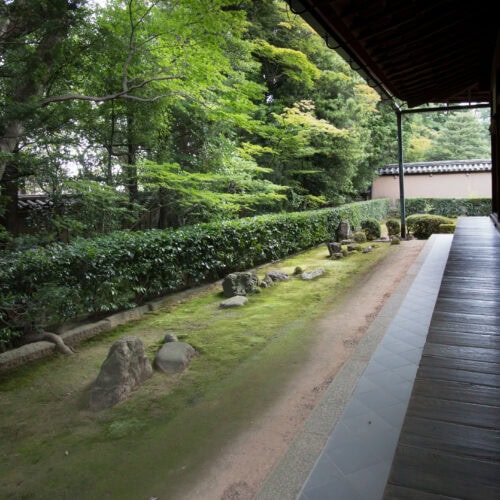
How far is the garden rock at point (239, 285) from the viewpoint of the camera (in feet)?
23.6

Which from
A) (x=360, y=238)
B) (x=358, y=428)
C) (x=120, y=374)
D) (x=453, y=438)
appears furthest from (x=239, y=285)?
(x=360, y=238)

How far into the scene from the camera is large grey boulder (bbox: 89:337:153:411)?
348 cm

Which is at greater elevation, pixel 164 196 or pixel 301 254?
pixel 164 196

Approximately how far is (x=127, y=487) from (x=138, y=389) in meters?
1.32

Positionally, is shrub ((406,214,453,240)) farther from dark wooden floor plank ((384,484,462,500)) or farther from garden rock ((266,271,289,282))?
dark wooden floor plank ((384,484,462,500))

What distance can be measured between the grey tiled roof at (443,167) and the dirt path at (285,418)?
18.6m

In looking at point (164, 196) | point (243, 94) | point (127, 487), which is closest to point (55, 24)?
point (243, 94)

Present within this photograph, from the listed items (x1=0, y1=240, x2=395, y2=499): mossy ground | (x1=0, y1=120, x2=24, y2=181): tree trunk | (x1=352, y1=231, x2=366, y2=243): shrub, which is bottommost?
(x1=0, y1=240, x2=395, y2=499): mossy ground

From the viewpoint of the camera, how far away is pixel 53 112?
640 cm

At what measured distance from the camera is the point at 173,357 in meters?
4.21

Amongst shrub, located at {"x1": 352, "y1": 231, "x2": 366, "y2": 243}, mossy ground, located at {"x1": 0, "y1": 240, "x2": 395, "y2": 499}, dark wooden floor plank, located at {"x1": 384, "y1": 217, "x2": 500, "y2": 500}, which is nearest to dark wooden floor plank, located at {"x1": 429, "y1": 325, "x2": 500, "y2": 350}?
dark wooden floor plank, located at {"x1": 384, "y1": 217, "x2": 500, "y2": 500}

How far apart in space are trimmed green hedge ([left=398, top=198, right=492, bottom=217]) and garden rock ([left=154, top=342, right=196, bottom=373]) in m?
19.5

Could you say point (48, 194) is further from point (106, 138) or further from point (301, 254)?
point (301, 254)

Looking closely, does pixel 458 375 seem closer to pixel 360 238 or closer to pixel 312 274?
pixel 312 274
